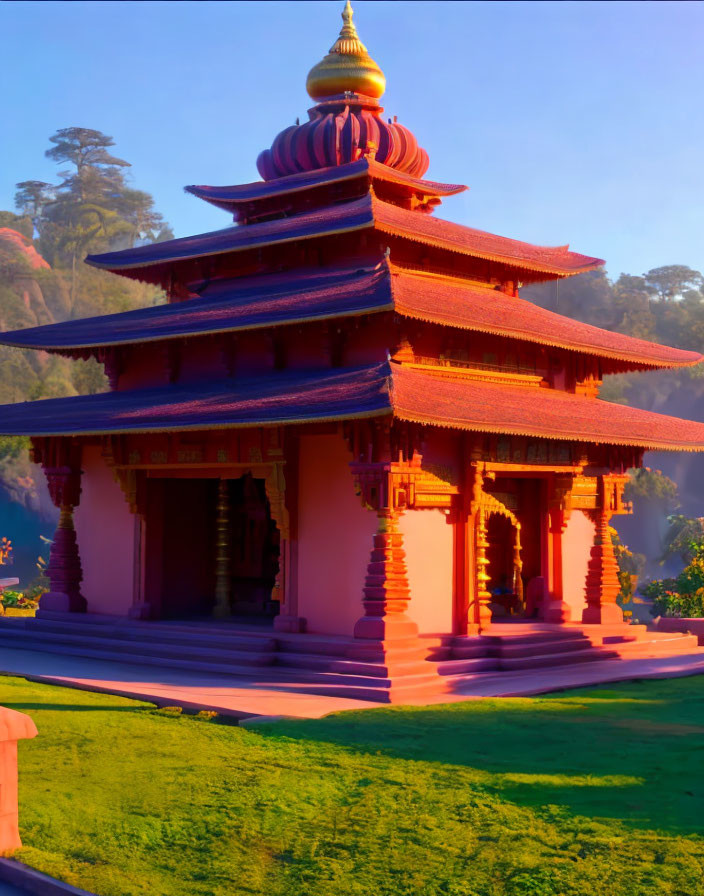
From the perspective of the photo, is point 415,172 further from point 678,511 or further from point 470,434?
point 678,511

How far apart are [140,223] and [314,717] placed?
85552 mm

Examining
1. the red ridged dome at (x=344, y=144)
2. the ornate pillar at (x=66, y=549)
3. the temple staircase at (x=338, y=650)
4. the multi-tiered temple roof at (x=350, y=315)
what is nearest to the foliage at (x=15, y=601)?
the temple staircase at (x=338, y=650)

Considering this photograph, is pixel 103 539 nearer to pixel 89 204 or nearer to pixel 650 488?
pixel 650 488

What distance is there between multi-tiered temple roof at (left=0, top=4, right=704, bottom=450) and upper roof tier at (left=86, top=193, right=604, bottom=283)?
4 cm

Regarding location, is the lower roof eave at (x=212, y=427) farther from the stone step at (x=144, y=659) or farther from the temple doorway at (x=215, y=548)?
the stone step at (x=144, y=659)

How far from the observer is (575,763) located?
917 centimetres

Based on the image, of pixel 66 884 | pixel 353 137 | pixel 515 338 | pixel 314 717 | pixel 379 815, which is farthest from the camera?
pixel 353 137

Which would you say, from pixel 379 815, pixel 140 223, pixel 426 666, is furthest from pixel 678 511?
pixel 379 815

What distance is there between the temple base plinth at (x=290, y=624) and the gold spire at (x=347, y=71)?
10324 millimetres

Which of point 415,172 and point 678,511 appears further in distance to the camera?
point 678,511

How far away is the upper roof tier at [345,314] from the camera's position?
1440cm

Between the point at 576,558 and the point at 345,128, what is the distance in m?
8.53

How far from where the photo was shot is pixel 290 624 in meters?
14.7

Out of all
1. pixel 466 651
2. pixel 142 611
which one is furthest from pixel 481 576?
pixel 142 611
